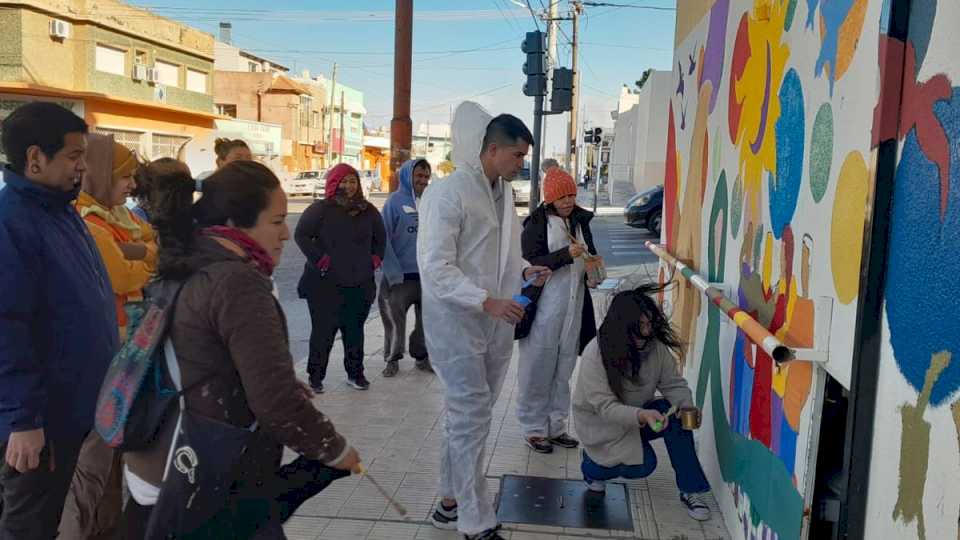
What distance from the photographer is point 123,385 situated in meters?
1.97

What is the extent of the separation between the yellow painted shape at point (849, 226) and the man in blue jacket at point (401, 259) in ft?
13.7

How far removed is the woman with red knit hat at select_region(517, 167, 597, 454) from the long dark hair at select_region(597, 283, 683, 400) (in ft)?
2.60

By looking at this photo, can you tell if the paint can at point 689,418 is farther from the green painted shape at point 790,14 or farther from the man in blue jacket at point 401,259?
the man in blue jacket at point 401,259

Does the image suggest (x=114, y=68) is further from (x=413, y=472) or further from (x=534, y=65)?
(x=413, y=472)

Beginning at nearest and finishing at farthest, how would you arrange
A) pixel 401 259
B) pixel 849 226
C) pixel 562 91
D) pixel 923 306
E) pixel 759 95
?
pixel 923 306, pixel 849 226, pixel 759 95, pixel 401 259, pixel 562 91

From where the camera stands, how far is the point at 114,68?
90.0 feet

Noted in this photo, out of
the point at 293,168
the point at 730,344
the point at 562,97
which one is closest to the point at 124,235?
the point at 730,344

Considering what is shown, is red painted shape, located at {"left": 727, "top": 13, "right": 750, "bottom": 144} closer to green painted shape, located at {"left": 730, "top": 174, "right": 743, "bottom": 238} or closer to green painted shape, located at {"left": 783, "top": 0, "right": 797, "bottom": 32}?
green painted shape, located at {"left": 730, "top": 174, "right": 743, "bottom": 238}

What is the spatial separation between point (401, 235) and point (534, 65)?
18.2ft

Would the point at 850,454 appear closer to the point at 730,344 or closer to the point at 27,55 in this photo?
the point at 730,344

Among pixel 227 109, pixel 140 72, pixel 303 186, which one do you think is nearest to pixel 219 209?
pixel 140 72

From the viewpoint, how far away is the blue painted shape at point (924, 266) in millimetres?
1682

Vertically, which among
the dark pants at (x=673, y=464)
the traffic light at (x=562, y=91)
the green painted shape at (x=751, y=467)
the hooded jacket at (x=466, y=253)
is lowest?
the dark pants at (x=673, y=464)

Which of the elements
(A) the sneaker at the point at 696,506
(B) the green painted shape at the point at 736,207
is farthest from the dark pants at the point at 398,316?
Answer: (B) the green painted shape at the point at 736,207
